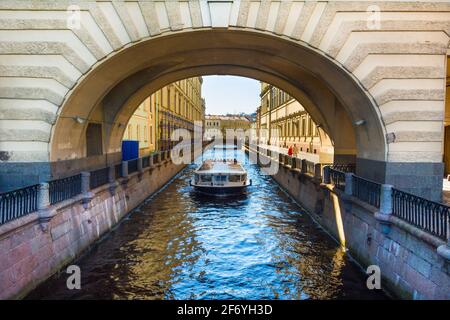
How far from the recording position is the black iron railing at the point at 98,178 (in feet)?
44.7

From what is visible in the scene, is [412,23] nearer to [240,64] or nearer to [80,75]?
[240,64]

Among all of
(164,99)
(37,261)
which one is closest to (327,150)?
(37,261)

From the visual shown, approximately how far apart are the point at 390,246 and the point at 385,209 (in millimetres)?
963

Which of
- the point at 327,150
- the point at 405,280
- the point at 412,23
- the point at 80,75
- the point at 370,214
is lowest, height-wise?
the point at 405,280

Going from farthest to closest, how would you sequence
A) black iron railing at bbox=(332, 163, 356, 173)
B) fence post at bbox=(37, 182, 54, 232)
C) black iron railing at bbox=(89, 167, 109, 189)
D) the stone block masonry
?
black iron railing at bbox=(332, 163, 356, 173), black iron railing at bbox=(89, 167, 109, 189), fence post at bbox=(37, 182, 54, 232), the stone block masonry

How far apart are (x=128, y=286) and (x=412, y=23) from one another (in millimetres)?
11704

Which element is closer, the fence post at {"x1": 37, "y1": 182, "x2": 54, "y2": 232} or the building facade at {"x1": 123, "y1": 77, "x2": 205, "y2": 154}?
the fence post at {"x1": 37, "y1": 182, "x2": 54, "y2": 232}

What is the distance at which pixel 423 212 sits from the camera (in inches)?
316

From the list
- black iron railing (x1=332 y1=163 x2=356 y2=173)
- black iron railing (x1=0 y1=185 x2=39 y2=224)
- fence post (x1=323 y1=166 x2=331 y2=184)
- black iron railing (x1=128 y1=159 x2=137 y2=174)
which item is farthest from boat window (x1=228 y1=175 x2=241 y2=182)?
black iron railing (x1=0 y1=185 x2=39 y2=224)

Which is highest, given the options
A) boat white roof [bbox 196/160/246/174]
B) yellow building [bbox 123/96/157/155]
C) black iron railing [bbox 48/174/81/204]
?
yellow building [bbox 123/96/157/155]

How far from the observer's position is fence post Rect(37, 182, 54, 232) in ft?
30.3

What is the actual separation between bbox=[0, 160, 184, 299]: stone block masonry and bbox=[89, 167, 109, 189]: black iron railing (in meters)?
0.25

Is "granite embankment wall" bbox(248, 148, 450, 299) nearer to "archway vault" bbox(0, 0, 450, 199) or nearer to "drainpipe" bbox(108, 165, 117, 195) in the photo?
"archway vault" bbox(0, 0, 450, 199)

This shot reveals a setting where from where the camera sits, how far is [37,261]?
902 centimetres
